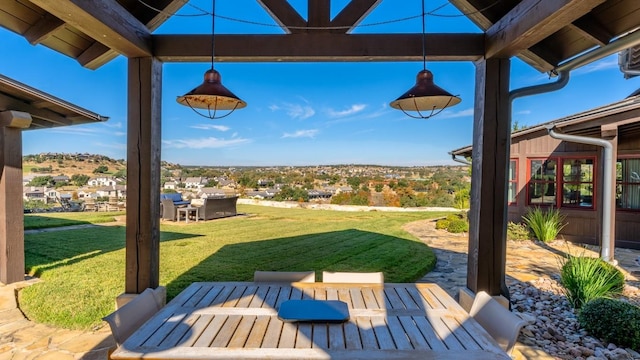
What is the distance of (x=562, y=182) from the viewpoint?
7.74 m

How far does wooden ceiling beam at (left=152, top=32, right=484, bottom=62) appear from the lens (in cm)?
294

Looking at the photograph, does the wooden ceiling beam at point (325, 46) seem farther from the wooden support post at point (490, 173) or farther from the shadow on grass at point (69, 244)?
the shadow on grass at point (69, 244)

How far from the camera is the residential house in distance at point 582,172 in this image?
5992mm

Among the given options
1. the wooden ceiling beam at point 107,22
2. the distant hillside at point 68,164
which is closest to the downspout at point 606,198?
the wooden ceiling beam at point 107,22

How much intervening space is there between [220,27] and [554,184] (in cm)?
780

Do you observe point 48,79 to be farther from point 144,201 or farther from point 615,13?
point 615,13

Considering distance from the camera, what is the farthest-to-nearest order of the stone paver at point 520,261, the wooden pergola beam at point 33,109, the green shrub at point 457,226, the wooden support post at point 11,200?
the green shrub at point 457,226 → the stone paver at point 520,261 → the wooden support post at point 11,200 → the wooden pergola beam at point 33,109

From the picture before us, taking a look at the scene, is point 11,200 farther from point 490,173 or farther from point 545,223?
point 545,223

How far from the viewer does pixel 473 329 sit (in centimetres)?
180

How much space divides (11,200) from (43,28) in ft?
8.98

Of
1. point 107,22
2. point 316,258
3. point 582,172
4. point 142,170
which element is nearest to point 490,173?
point 142,170

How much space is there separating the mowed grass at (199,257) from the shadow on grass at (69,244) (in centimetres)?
1

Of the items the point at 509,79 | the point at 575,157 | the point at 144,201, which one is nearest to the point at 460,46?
the point at 509,79

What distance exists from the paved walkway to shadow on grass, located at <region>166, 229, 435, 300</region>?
41 centimetres
